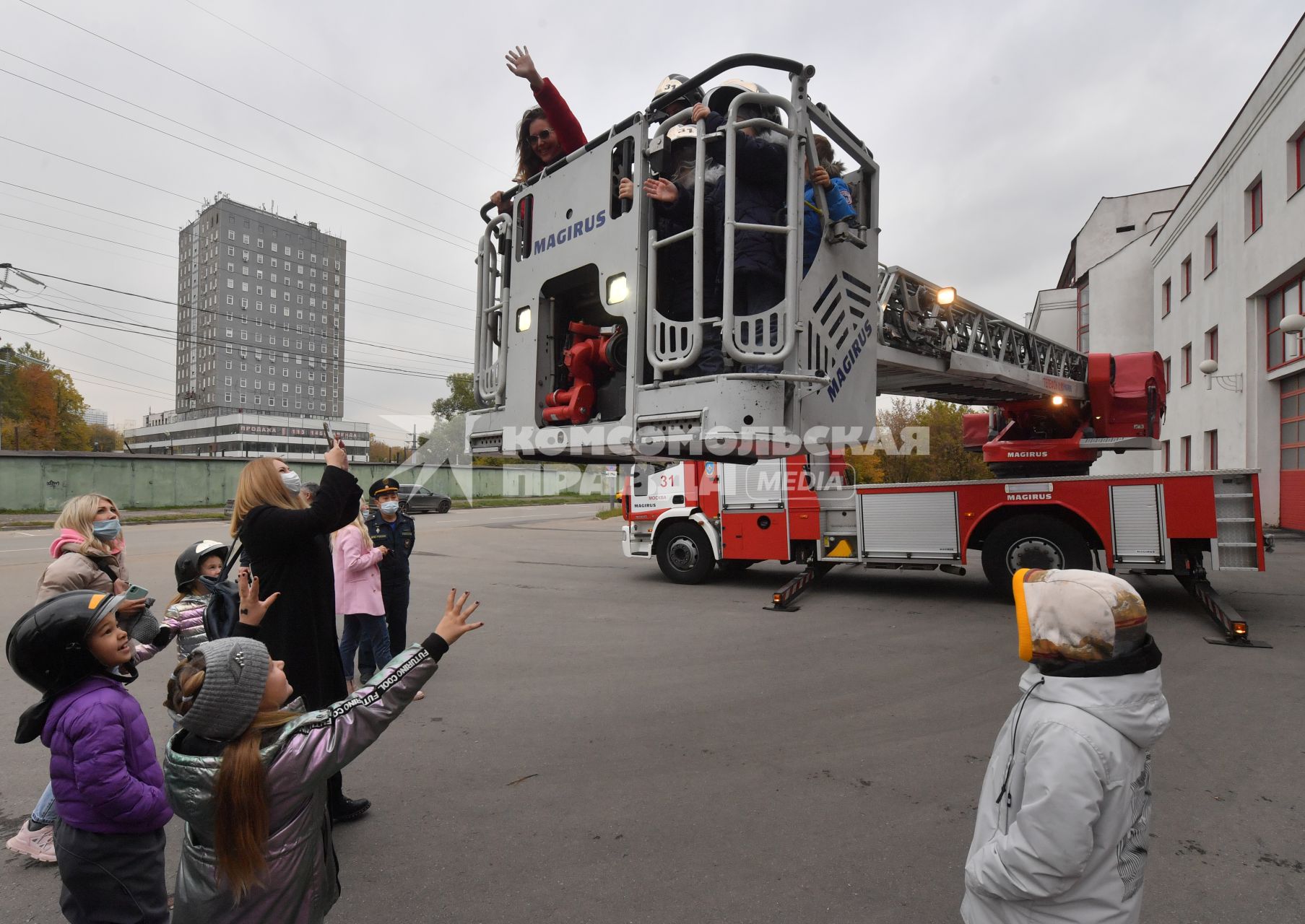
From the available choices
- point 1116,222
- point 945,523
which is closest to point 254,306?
point 1116,222

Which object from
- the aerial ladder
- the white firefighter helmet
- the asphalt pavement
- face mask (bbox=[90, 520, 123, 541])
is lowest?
the asphalt pavement

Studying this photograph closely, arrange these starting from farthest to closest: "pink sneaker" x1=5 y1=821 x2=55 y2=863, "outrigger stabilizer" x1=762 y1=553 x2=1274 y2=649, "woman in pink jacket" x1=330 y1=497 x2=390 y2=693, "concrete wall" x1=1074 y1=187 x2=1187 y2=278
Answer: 1. "concrete wall" x1=1074 y1=187 x2=1187 y2=278
2. "outrigger stabilizer" x1=762 y1=553 x2=1274 y2=649
3. "woman in pink jacket" x1=330 y1=497 x2=390 y2=693
4. "pink sneaker" x1=5 y1=821 x2=55 y2=863

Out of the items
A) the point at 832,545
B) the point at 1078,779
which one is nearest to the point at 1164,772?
the point at 1078,779

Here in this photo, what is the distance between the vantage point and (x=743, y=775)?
12.6 ft

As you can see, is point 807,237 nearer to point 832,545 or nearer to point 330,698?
point 330,698

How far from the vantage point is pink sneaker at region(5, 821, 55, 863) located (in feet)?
9.87

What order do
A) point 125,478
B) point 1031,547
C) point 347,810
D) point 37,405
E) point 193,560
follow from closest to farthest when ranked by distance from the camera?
point 347,810 → point 193,560 → point 1031,547 → point 125,478 → point 37,405

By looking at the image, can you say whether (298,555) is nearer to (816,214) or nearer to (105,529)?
(105,529)

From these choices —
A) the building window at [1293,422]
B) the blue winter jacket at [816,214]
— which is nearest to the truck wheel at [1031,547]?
the blue winter jacket at [816,214]

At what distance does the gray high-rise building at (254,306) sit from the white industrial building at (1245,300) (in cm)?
5863

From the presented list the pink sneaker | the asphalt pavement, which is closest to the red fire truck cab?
the asphalt pavement

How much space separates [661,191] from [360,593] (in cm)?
364

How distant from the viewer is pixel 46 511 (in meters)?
27.0

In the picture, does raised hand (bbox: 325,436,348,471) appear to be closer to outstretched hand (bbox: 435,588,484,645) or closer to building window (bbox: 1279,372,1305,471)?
outstretched hand (bbox: 435,588,484,645)
